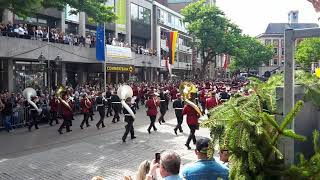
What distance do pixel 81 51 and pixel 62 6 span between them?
9.08 metres

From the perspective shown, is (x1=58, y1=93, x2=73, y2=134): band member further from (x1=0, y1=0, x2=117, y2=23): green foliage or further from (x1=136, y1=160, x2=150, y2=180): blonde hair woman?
(x1=136, y1=160, x2=150, y2=180): blonde hair woman

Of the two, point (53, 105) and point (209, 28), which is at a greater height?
point (209, 28)

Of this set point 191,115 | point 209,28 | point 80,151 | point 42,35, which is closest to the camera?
point 80,151

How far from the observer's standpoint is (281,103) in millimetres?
3900

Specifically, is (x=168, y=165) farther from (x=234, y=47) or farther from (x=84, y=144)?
(x=234, y=47)

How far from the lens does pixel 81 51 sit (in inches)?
1282

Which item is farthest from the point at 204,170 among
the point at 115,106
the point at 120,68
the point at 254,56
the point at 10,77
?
the point at 254,56

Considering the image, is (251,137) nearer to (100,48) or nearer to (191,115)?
(191,115)

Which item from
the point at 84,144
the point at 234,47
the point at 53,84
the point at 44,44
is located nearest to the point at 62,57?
the point at 44,44

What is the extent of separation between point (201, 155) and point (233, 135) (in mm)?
1664

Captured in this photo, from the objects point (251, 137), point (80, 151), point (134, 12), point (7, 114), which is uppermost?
point (134, 12)

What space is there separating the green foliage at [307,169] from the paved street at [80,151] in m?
6.66

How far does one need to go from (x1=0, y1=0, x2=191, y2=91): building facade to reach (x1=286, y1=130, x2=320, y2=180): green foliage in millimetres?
22540

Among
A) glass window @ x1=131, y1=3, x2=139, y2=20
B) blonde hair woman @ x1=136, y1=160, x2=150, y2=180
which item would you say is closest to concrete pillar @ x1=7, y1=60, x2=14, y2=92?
glass window @ x1=131, y1=3, x2=139, y2=20
